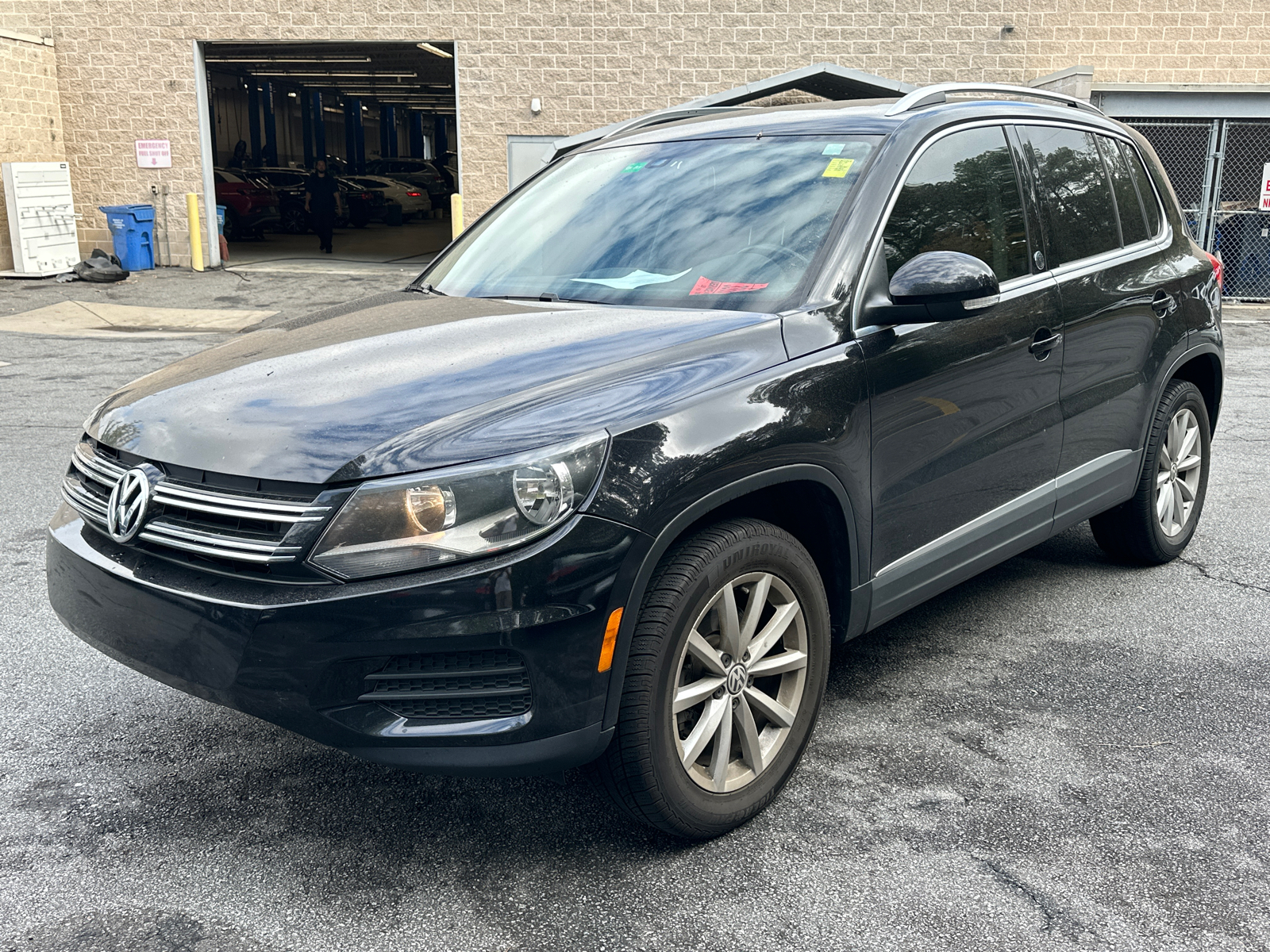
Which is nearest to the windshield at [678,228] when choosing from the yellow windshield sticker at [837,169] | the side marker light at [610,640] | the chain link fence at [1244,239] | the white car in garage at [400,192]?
the yellow windshield sticker at [837,169]

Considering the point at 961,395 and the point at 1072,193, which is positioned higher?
the point at 1072,193

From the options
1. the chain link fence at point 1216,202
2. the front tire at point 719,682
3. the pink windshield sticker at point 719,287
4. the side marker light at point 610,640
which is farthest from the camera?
the chain link fence at point 1216,202

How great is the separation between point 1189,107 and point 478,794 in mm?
18105

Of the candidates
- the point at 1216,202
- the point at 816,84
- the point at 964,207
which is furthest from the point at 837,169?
the point at 1216,202

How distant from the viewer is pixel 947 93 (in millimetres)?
3896

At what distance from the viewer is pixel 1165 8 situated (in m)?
19.1

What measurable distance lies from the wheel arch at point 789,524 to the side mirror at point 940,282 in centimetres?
58

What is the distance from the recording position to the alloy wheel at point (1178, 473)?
4.91m

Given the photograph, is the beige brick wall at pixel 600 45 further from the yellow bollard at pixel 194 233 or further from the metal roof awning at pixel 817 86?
the metal roof awning at pixel 817 86

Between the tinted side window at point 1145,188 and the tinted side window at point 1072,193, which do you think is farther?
the tinted side window at point 1145,188

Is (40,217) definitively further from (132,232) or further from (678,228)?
(678,228)

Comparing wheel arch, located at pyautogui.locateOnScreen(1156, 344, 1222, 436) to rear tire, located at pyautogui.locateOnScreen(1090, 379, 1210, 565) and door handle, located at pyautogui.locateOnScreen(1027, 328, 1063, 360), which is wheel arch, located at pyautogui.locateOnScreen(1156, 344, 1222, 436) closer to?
rear tire, located at pyautogui.locateOnScreen(1090, 379, 1210, 565)

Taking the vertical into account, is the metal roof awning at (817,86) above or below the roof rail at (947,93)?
above

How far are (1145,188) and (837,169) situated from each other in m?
2.00
